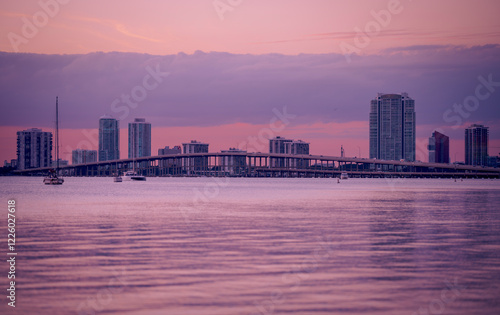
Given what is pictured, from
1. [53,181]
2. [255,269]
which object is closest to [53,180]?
[53,181]

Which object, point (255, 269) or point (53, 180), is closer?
point (255, 269)

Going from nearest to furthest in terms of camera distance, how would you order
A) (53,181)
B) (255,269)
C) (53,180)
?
(255,269) < (53,181) < (53,180)

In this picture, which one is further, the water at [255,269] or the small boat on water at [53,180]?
the small boat on water at [53,180]

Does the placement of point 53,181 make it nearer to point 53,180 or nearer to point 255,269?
point 53,180

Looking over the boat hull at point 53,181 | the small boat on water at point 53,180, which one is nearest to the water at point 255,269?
the boat hull at point 53,181

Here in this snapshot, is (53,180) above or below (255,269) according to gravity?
below

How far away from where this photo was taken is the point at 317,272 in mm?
19047

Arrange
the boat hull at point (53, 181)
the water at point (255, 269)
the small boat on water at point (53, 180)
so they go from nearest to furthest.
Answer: the water at point (255, 269) → the boat hull at point (53, 181) → the small boat on water at point (53, 180)

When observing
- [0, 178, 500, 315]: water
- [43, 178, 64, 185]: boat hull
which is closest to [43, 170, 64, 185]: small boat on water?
[43, 178, 64, 185]: boat hull

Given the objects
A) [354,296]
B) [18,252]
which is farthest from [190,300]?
[18,252]

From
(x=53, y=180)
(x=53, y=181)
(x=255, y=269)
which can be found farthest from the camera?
(x=53, y=180)

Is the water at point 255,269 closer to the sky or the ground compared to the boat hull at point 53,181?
closer to the sky

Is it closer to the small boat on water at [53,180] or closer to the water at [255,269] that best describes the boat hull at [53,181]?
the small boat on water at [53,180]

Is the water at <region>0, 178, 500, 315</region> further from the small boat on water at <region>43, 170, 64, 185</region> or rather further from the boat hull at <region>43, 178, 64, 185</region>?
the small boat on water at <region>43, 170, 64, 185</region>
